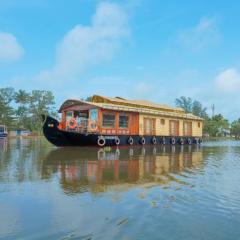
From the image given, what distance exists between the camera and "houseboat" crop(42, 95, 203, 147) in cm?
2159

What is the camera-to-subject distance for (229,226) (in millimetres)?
4680

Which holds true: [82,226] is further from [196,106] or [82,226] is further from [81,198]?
[196,106]

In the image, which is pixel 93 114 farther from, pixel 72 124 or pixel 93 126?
pixel 72 124

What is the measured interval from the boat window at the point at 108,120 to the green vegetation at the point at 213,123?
49504 millimetres

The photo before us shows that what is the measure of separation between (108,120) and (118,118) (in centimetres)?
96

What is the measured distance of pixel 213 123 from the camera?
2820 inches

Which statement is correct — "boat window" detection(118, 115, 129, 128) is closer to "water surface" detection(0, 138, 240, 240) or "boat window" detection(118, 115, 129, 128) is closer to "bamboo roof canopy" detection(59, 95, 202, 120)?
"bamboo roof canopy" detection(59, 95, 202, 120)

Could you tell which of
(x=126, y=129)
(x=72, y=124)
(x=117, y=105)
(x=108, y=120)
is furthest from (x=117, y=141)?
(x=72, y=124)

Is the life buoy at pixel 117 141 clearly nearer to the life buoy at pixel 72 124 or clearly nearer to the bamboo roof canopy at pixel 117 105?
the bamboo roof canopy at pixel 117 105

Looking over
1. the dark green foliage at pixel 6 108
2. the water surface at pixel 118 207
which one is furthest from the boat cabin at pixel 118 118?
the dark green foliage at pixel 6 108

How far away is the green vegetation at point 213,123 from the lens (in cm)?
7069

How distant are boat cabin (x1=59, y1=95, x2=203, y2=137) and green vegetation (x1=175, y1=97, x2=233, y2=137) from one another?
42.1 meters

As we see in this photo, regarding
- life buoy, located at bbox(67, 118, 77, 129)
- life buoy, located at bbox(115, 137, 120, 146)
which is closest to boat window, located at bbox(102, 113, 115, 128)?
life buoy, located at bbox(115, 137, 120, 146)

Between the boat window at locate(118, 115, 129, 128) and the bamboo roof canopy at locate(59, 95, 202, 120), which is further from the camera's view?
the boat window at locate(118, 115, 129, 128)
